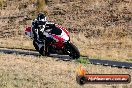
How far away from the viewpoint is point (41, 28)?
19438mm

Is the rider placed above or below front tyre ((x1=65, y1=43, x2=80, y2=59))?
above

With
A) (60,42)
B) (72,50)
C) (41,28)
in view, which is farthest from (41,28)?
(72,50)

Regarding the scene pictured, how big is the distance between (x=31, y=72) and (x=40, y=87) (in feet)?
10.5

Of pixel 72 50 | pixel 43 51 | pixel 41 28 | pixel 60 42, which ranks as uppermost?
pixel 41 28

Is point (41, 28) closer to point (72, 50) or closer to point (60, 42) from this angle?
point (60, 42)

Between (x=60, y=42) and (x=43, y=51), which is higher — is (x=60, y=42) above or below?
above

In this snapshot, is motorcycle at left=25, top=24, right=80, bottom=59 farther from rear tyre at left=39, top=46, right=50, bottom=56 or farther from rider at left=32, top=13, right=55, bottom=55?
rear tyre at left=39, top=46, right=50, bottom=56

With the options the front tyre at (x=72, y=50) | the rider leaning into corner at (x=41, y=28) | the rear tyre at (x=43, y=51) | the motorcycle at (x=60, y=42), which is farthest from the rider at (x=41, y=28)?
the front tyre at (x=72, y=50)

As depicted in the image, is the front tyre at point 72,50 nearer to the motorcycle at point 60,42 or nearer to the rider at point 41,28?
the motorcycle at point 60,42

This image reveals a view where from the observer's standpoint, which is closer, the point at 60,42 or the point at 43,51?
the point at 60,42

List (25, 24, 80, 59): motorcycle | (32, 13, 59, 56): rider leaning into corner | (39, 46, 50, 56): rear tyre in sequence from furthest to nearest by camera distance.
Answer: (39, 46, 50, 56): rear tyre → (32, 13, 59, 56): rider leaning into corner → (25, 24, 80, 59): motorcycle

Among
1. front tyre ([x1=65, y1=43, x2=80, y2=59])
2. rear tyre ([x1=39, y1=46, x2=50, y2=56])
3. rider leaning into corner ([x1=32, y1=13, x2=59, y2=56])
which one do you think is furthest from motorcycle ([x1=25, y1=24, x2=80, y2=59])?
rear tyre ([x1=39, y1=46, x2=50, y2=56])

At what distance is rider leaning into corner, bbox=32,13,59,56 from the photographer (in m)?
19.1

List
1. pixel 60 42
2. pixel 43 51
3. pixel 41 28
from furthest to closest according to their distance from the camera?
pixel 43 51 < pixel 41 28 < pixel 60 42
